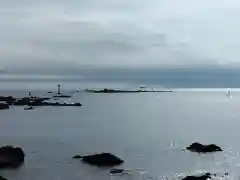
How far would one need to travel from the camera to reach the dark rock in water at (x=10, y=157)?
4350 cm

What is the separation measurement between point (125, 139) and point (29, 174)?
2969 cm

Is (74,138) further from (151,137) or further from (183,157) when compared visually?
(183,157)

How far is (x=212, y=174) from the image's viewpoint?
41094mm

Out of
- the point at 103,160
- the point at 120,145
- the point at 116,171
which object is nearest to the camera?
the point at 116,171

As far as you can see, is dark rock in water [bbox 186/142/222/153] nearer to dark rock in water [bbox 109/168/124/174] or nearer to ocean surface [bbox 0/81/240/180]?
ocean surface [bbox 0/81/240/180]

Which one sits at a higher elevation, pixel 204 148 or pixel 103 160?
pixel 103 160

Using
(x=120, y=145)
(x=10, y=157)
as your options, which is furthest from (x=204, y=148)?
(x=10, y=157)

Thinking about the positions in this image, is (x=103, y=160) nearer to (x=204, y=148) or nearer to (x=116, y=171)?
(x=116, y=171)

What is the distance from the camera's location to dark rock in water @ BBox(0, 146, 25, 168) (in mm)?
43500

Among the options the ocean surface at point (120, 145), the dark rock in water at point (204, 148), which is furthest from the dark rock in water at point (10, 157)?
the dark rock in water at point (204, 148)

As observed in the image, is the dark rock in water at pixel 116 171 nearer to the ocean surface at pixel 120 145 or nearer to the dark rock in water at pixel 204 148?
the ocean surface at pixel 120 145

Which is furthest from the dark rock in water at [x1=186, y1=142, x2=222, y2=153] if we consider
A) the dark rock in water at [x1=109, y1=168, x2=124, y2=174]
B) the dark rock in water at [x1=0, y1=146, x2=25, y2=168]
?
the dark rock in water at [x1=0, y1=146, x2=25, y2=168]

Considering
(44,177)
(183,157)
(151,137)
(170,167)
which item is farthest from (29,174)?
(151,137)

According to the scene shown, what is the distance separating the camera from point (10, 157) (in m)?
44.7
